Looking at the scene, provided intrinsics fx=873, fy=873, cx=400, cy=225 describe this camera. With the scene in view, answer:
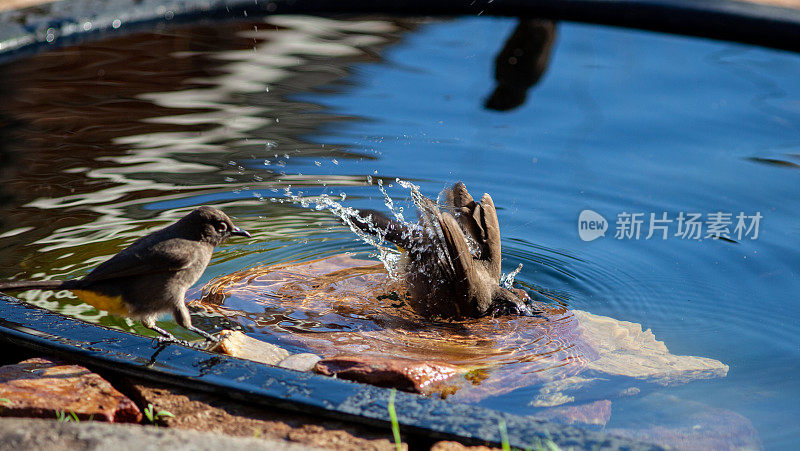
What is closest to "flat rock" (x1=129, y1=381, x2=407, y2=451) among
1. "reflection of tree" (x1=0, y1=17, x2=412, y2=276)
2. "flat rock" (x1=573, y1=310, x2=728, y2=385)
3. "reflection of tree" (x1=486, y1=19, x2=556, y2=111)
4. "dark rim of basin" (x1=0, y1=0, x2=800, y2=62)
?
"flat rock" (x1=573, y1=310, x2=728, y2=385)

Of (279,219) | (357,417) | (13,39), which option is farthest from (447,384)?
(13,39)

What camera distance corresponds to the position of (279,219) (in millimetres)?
5074

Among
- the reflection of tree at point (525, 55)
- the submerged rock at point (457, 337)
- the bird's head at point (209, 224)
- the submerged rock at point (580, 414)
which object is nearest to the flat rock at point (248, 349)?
the submerged rock at point (457, 337)

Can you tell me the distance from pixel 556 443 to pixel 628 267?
2.31 m

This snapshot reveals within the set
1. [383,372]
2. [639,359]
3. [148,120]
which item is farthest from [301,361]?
[148,120]

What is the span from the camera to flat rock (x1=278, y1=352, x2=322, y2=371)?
3270 millimetres

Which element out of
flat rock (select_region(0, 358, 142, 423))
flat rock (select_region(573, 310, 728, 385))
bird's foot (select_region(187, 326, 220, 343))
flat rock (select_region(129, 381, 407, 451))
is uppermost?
flat rock (select_region(0, 358, 142, 423))

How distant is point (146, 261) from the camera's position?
3.36 metres

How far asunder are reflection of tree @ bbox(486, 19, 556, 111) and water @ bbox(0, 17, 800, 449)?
5.4 inches

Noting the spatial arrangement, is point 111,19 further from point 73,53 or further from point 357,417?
point 357,417

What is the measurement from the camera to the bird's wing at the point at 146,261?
3338 mm

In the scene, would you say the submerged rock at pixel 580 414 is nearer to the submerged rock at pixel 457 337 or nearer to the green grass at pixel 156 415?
the submerged rock at pixel 457 337

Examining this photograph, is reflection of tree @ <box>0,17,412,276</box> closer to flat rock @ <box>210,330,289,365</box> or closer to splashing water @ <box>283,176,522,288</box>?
splashing water @ <box>283,176,522,288</box>

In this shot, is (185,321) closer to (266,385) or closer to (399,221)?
(266,385)
